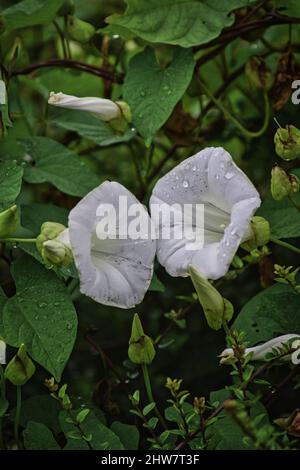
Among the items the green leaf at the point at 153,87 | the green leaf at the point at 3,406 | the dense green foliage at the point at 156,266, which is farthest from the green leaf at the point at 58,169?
the green leaf at the point at 3,406

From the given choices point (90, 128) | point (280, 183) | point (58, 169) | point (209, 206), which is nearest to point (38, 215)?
point (58, 169)

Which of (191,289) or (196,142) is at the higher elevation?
(196,142)

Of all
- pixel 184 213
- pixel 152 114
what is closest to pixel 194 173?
pixel 184 213

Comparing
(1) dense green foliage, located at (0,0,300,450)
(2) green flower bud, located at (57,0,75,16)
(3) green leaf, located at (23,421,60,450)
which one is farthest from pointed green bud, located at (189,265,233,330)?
(2) green flower bud, located at (57,0,75,16)

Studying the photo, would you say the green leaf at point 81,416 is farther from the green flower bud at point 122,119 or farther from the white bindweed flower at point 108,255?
the green flower bud at point 122,119

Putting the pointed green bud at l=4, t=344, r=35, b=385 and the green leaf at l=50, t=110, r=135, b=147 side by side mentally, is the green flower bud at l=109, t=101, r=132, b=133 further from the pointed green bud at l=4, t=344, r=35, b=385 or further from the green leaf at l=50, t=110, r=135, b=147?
the pointed green bud at l=4, t=344, r=35, b=385

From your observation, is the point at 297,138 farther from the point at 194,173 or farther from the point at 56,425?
the point at 56,425
